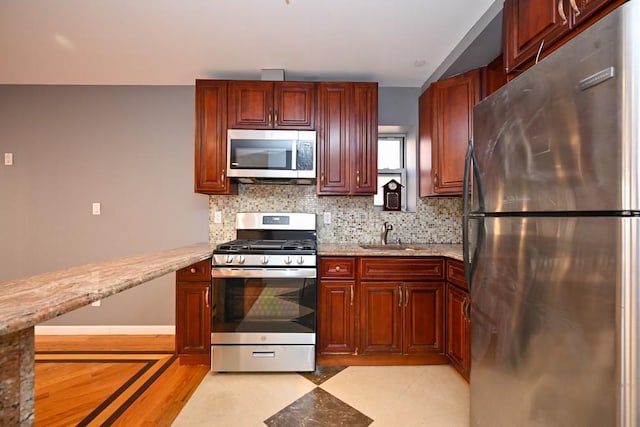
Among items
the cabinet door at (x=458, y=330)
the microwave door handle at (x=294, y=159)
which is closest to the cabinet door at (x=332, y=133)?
the microwave door handle at (x=294, y=159)

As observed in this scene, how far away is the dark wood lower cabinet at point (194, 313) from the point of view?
230cm

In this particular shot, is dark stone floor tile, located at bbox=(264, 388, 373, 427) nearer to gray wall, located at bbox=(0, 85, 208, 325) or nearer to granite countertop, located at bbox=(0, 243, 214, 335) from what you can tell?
granite countertop, located at bbox=(0, 243, 214, 335)

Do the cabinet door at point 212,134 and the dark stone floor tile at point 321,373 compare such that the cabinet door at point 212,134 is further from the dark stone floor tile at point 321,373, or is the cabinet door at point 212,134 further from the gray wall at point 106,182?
the dark stone floor tile at point 321,373

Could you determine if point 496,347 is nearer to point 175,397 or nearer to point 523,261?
point 523,261

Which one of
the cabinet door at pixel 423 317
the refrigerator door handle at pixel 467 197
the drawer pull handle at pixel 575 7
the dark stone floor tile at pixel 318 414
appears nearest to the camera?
the drawer pull handle at pixel 575 7

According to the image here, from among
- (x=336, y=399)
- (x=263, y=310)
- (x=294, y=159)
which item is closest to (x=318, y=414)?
(x=336, y=399)

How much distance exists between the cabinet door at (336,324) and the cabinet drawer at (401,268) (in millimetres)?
200

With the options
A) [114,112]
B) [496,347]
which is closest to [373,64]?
[496,347]

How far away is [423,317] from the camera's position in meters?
Result: 2.29

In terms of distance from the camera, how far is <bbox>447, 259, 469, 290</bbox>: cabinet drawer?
6.69ft

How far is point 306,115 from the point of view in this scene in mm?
2588

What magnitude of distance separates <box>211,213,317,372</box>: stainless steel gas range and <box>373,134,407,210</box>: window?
4.07ft

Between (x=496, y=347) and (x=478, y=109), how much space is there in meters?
1.04

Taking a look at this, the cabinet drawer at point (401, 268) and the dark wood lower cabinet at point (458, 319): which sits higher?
Answer: the cabinet drawer at point (401, 268)
